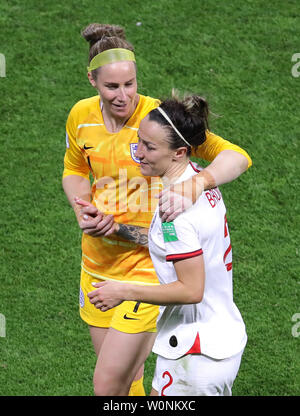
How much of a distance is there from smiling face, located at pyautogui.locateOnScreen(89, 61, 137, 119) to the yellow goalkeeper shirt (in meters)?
0.16

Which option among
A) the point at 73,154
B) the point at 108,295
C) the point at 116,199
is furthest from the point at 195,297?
the point at 73,154

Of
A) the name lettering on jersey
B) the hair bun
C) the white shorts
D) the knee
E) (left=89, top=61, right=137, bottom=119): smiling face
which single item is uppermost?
the hair bun

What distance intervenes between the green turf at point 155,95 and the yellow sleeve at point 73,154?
1.68 meters

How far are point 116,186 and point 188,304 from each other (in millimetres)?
1269

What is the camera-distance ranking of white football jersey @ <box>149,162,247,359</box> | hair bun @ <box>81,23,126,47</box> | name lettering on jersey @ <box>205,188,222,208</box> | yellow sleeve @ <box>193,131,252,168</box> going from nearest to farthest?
white football jersey @ <box>149,162,247,359</box> < name lettering on jersey @ <box>205,188,222,208</box> < yellow sleeve @ <box>193,131,252,168</box> < hair bun @ <box>81,23,126,47</box>

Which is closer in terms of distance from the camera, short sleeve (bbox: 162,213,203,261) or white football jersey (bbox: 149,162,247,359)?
short sleeve (bbox: 162,213,203,261)


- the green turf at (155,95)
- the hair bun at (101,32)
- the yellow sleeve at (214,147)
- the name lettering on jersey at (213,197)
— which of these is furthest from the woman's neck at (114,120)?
the green turf at (155,95)

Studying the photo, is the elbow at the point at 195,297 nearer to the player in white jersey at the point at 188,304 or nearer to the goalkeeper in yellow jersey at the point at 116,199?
the player in white jersey at the point at 188,304

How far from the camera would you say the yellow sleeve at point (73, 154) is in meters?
5.21

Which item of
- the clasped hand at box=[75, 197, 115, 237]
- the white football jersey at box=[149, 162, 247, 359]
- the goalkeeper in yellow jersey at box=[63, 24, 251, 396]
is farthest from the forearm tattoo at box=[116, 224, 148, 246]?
the white football jersey at box=[149, 162, 247, 359]

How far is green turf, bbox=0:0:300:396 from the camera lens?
21.1ft

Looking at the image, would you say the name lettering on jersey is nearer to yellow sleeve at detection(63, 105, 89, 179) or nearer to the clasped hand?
the clasped hand

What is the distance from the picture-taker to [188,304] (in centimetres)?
401

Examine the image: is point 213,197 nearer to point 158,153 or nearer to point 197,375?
point 158,153
